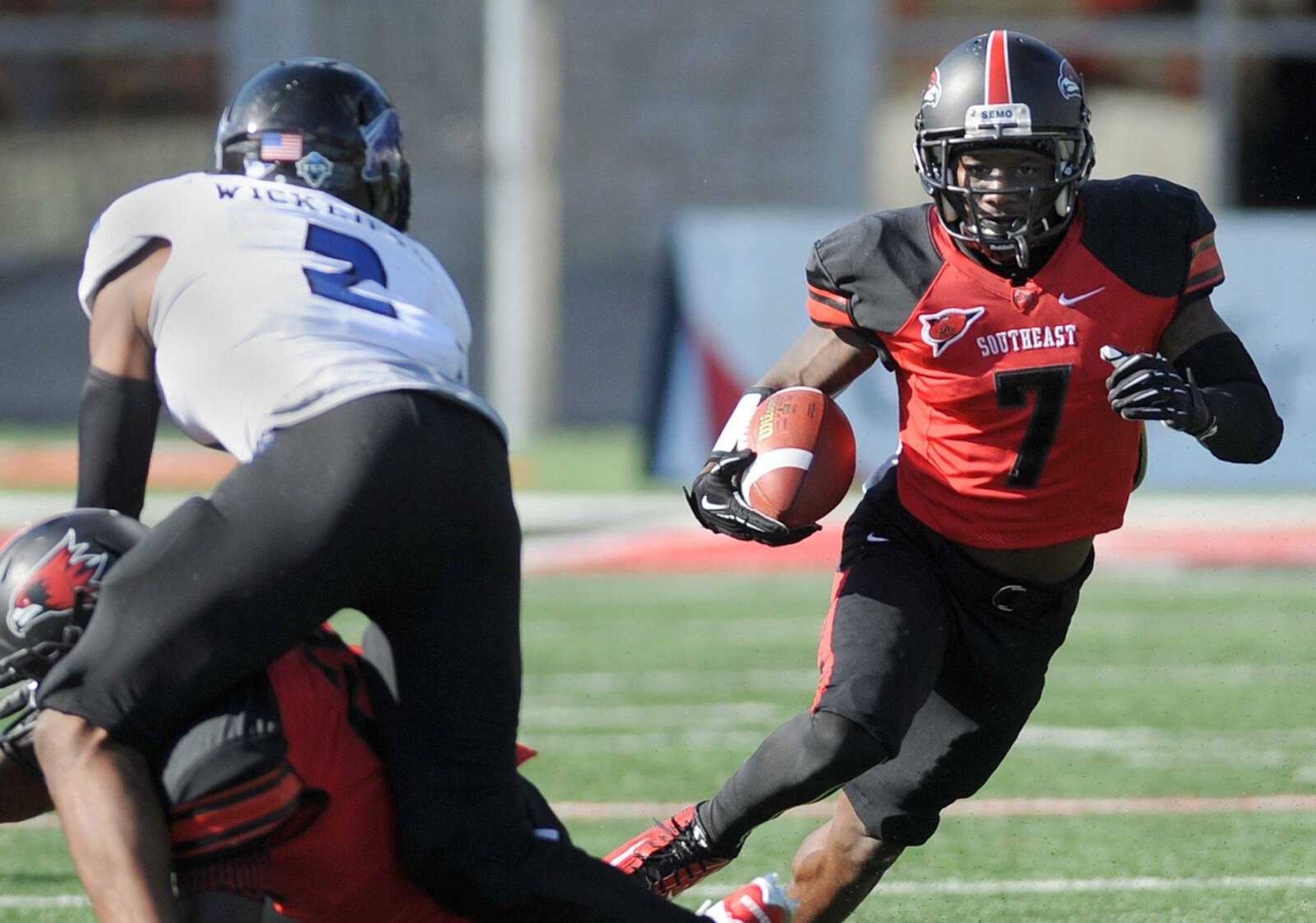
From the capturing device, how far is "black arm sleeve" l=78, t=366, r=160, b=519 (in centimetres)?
322

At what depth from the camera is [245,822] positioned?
3.09 metres

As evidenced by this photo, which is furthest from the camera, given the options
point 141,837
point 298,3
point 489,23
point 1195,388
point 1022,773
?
point 298,3

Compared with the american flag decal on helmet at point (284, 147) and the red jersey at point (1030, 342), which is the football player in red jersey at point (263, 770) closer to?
the american flag decal on helmet at point (284, 147)

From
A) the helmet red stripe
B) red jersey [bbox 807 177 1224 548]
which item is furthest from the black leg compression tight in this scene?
the helmet red stripe

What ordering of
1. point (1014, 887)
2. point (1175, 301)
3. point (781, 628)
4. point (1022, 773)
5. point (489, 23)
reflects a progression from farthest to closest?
1. point (489, 23)
2. point (781, 628)
3. point (1022, 773)
4. point (1014, 887)
5. point (1175, 301)

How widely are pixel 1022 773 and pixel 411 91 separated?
57.3 feet

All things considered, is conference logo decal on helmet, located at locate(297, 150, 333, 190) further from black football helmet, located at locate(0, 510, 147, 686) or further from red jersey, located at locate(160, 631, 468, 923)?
red jersey, located at locate(160, 631, 468, 923)

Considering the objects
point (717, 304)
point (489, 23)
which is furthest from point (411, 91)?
point (717, 304)

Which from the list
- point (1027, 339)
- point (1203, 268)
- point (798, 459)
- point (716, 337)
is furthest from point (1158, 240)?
point (716, 337)

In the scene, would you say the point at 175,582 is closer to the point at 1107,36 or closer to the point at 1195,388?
the point at 1195,388

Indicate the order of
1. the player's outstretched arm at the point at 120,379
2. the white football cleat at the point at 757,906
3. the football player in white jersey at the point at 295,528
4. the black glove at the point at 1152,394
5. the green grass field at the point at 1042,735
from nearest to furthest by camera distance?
1. the football player in white jersey at the point at 295,528
2. the player's outstretched arm at the point at 120,379
3. the white football cleat at the point at 757,906
4. the black glove at the point at 1152,394
5. the green grass field at the point at 1042,735

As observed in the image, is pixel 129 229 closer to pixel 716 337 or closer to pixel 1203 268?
pixel 1203 268

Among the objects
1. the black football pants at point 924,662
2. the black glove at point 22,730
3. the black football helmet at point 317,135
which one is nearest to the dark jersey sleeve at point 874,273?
the black football pants at point 924,662

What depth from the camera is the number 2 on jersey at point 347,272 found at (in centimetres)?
320
